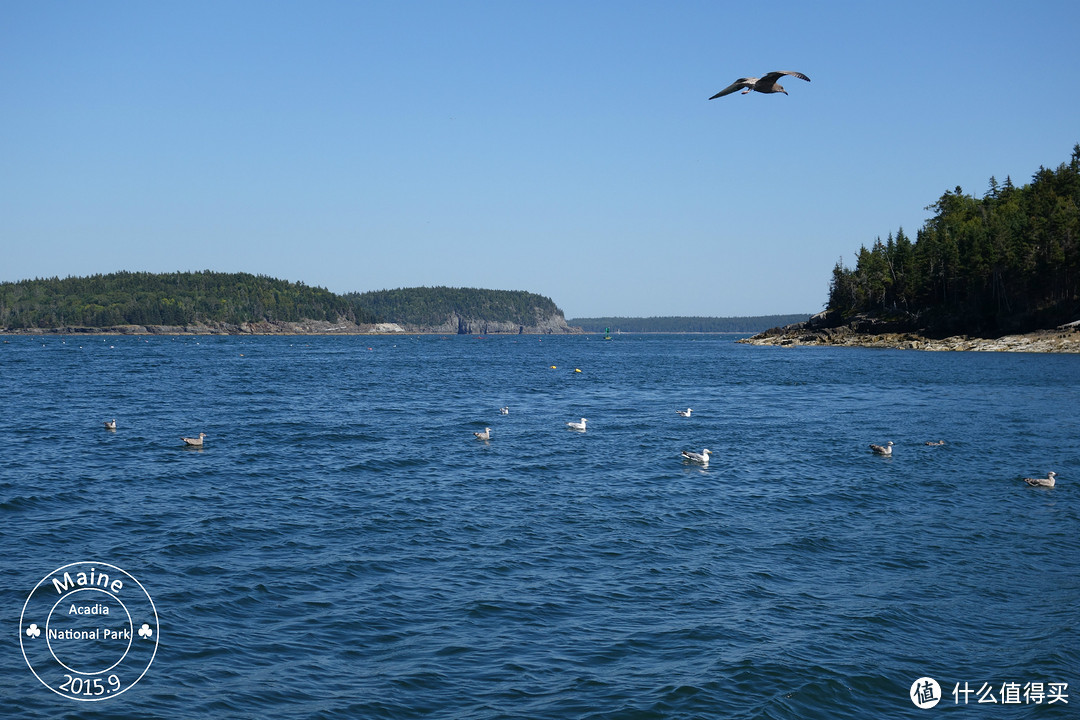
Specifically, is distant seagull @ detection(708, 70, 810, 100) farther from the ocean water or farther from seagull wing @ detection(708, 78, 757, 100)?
the ocean water

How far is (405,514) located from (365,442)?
14.6 metres

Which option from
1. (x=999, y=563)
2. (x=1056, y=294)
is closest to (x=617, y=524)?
(x=999, y=563)

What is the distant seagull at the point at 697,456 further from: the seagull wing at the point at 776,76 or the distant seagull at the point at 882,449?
the seagull wing at the point at 776,76

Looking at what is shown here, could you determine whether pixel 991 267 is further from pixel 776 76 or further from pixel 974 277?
pixel 776 76

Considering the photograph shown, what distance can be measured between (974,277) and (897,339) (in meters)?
16.7

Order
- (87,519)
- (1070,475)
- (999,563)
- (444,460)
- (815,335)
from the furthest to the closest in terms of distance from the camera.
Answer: (815,335), (444,460), (1070,475), (87,519), (999,563)

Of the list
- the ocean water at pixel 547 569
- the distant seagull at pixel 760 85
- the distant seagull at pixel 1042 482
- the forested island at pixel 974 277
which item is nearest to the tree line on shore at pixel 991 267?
the forested island at pixel 974 277

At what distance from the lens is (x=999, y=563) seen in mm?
19484

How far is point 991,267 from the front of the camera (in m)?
129

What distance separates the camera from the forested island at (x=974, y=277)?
118m

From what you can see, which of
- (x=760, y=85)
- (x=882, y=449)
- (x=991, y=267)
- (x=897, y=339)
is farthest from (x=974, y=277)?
(x=760, y=85)

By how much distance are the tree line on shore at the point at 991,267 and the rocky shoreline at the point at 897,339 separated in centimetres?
312

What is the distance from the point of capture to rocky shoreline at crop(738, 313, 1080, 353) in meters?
111

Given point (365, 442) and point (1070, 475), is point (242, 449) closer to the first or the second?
point (365, 442)
